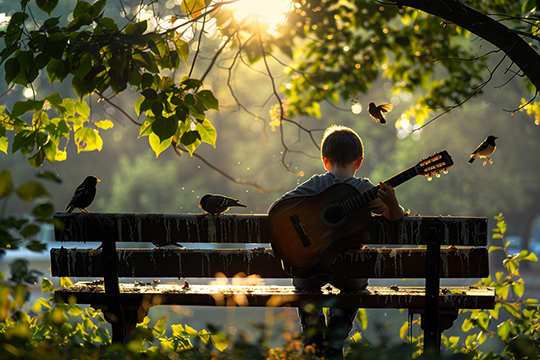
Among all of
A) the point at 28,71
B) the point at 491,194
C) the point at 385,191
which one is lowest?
the point at 385,191

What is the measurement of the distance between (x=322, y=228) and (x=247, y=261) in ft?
1.85

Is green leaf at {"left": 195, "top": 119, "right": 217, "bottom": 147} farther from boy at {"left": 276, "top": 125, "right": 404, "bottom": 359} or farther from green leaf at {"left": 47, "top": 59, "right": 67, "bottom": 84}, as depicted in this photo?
green leaf at {"left": 47, "top": 59, "right": 67, "bottom": 84}

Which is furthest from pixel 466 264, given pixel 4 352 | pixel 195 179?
pixel 195 179

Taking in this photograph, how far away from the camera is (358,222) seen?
2.92 meters

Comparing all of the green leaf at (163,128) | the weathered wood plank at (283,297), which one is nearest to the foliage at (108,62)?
the green leaf at (163,128)

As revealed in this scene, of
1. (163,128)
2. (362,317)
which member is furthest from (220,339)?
(362,317)

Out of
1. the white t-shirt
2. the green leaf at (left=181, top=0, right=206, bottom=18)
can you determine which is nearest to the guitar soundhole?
the white t-shirt

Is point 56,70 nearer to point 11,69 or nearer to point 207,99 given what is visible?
point 11,69

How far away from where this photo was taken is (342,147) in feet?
10.9

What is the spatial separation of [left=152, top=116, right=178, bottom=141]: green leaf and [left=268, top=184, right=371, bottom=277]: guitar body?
890 mm

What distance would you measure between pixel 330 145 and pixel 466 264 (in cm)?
122

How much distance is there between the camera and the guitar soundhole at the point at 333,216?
9.65ft

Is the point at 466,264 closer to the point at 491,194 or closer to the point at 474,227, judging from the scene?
the point at 474,227

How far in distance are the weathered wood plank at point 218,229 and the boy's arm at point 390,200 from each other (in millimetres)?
79
